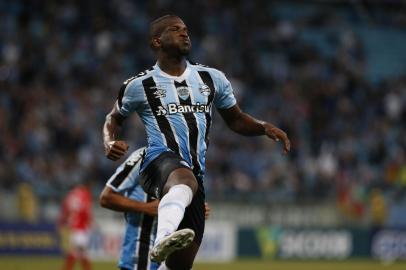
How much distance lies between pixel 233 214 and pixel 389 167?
4756 mm

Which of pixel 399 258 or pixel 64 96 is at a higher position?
pixel 64 96

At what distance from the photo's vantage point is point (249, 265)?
20.0m

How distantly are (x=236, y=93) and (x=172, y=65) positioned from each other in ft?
59.8

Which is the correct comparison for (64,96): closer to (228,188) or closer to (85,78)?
(85,78)


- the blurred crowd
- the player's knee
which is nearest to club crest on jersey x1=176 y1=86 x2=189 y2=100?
the player's knee

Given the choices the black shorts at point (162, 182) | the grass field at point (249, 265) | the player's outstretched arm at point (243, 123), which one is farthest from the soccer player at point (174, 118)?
the grass field at point (249, 265)

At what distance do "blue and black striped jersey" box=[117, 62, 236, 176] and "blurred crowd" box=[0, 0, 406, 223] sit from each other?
1357 centimetres

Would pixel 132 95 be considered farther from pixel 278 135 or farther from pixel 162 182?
pixel 278 135

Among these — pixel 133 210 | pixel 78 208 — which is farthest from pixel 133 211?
pixel 78 208

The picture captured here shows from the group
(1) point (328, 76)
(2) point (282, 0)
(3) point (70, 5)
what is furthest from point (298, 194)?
(2) point (282, 0)

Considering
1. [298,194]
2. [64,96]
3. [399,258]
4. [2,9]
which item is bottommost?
[399,258]

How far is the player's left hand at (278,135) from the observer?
744 cm

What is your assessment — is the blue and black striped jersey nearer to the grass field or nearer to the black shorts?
the black shorts

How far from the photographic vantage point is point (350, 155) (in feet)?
81.1
